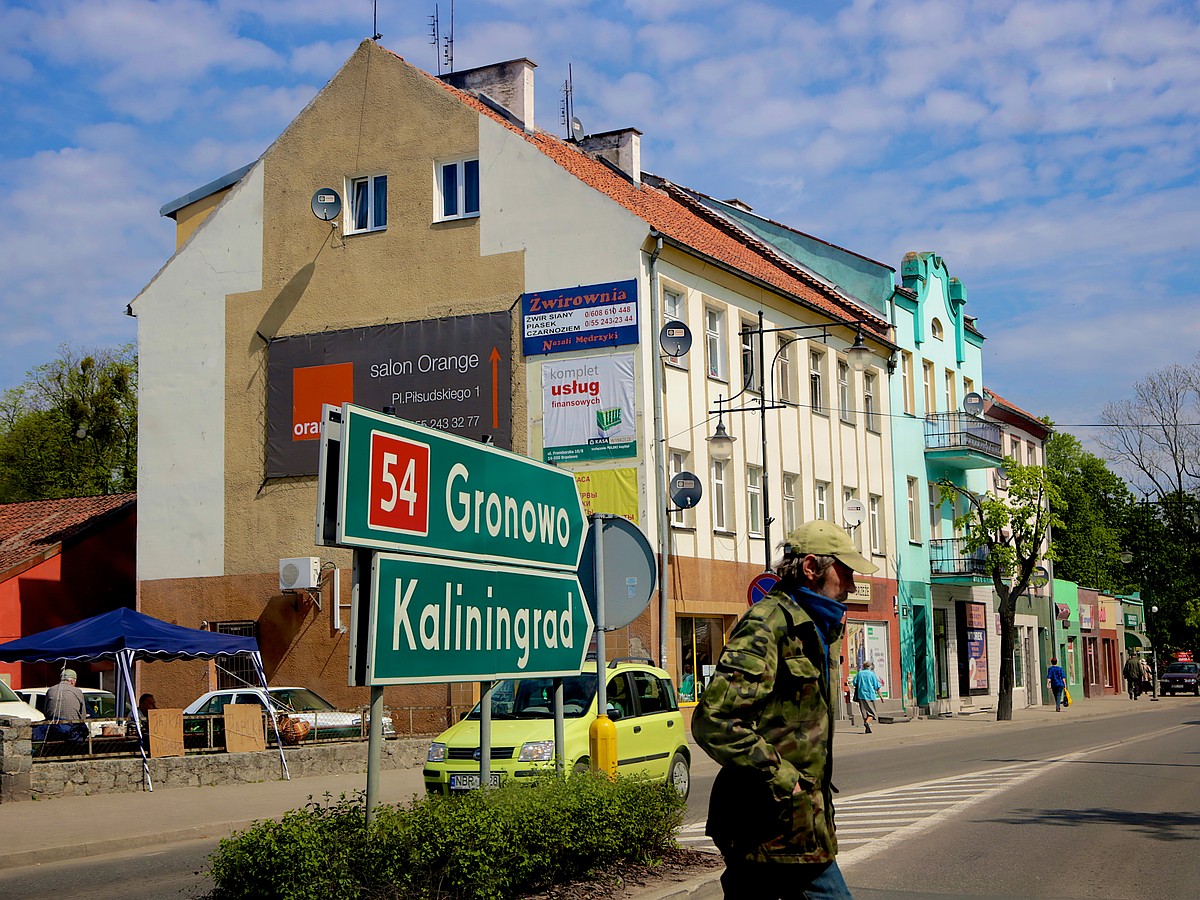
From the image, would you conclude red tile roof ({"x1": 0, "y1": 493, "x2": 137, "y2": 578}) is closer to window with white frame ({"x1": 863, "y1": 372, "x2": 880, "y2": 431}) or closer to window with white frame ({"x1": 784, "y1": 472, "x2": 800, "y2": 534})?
window with white frame ({"x1": 784, "y1": 472, "x2": 800, "y2": 534})

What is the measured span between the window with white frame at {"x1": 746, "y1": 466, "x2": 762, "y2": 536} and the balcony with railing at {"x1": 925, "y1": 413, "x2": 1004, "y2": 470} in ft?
42.2

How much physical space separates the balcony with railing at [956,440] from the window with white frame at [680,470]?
55.1ft

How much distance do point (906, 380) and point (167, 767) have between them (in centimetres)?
2939

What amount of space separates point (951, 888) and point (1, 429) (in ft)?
201

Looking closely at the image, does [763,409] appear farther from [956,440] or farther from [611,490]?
[956,440]

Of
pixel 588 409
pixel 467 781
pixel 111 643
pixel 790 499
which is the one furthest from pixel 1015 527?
pixel 467 781

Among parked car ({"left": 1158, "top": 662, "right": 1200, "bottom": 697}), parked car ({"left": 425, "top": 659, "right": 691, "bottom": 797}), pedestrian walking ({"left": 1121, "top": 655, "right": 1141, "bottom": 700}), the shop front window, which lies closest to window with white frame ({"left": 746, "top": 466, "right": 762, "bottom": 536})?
the shop front window

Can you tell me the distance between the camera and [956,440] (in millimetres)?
44938

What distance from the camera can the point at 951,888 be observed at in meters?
9.39

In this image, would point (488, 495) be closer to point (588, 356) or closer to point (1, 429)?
point (588, 356)

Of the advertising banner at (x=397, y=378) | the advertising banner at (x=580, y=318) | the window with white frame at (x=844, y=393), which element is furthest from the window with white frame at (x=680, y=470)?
the window with white frame at (x=844, y=393)

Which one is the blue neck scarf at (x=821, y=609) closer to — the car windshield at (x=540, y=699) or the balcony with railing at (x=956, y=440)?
the car windshield at (x=540, y=699)

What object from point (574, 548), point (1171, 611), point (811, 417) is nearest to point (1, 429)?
point (811, 417)

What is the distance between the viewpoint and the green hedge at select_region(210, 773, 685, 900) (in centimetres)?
714
